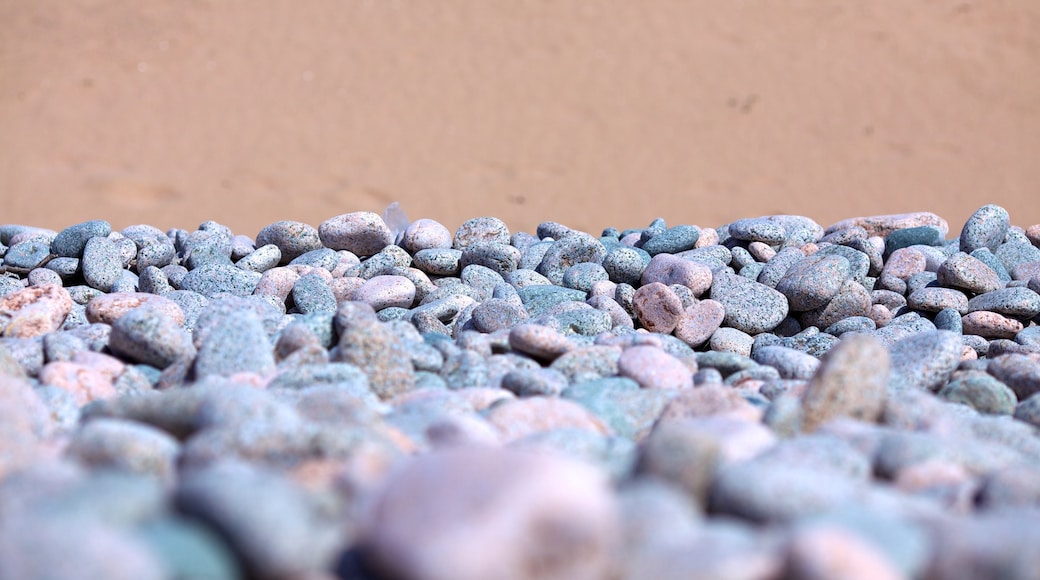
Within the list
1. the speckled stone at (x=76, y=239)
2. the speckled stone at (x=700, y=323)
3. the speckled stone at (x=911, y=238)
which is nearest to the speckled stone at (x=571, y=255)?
the speckled stone at (x=700, y=323)

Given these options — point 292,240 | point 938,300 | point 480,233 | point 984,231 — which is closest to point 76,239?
point 292,240

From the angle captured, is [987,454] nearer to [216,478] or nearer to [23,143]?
[216,478]

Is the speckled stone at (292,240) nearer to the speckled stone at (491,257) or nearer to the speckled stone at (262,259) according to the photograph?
the speckled stone at (262,259)

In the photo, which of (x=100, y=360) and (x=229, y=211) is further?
(x=229, y=211)

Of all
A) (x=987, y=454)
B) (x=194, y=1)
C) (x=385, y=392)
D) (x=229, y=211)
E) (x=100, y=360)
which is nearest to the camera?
(x=987, y=454)

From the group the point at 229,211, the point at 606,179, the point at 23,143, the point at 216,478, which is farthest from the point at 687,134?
the point at 216,478

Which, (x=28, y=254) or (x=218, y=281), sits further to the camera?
(x=28, y=254)

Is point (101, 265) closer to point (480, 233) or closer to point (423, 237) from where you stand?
point (423, 237)
